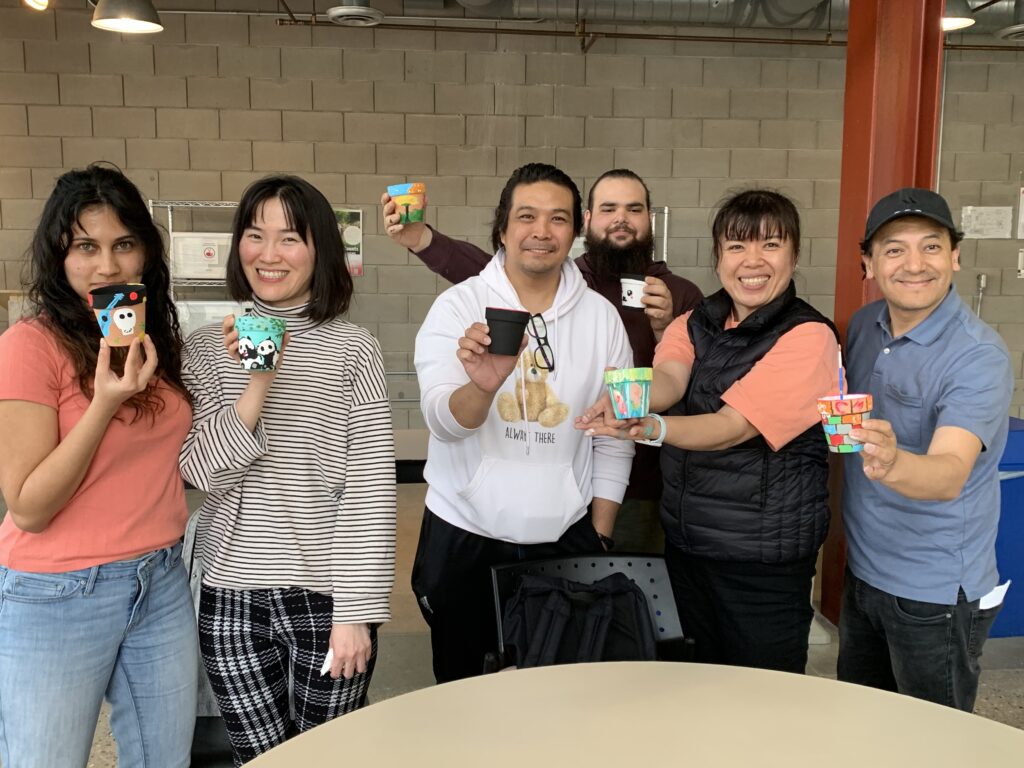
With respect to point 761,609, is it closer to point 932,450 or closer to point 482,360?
point 932,450

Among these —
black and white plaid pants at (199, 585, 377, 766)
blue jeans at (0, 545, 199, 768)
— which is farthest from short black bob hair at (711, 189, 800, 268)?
blue jeans at (0, 545, 199, 768)

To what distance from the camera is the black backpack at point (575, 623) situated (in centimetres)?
161

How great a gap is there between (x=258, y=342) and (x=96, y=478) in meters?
0.38

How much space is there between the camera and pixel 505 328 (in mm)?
1628

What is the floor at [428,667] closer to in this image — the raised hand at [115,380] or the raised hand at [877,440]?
the raised hand at [115,380]

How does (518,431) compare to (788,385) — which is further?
(518,431)

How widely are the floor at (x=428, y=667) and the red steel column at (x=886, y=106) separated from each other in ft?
1.75

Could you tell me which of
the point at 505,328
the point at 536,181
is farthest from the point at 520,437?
the point at 536,181

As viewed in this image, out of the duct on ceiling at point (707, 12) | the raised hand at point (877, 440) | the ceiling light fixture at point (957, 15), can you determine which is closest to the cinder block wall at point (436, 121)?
the duct on ceiling at point (707, 12)

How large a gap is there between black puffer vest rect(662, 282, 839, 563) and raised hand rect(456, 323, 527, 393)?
0.48m

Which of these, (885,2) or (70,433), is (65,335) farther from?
(885,2)

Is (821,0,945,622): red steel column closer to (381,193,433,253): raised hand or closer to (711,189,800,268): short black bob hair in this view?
(711,189,800,268): short black bob hair

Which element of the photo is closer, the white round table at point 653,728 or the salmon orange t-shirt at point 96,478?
the white round table at point 653,728

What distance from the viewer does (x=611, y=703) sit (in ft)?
3.83
